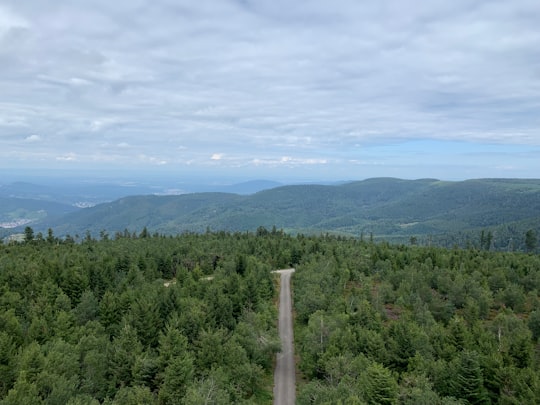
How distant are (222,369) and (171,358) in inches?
267

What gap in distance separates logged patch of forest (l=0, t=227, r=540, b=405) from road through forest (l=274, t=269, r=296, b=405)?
78.8 inches

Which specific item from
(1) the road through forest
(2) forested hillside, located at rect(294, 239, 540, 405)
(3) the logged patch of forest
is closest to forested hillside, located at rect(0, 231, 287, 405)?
(3) the logged patch of forest

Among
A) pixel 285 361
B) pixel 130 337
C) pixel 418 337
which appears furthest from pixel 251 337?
pixel 418 337

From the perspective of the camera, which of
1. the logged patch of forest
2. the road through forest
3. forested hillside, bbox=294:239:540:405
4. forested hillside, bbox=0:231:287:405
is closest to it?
forested hillside, bbox=0:231:287:405

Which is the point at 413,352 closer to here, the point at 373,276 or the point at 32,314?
the point at 373,276

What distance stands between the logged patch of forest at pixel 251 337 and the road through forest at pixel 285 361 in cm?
200

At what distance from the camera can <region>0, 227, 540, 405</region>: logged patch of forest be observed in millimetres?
43281

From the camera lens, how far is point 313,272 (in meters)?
96.4

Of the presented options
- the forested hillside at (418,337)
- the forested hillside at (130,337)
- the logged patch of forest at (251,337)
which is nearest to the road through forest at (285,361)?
the forested hillside at (130,337)

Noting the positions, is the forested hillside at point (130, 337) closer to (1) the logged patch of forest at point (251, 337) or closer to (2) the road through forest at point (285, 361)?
(1) the logged patch of forest at point (251, 337)

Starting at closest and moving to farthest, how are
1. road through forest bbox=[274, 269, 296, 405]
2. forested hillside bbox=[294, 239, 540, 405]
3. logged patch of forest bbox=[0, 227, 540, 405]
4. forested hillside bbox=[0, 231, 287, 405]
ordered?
forested hillside bbox=[0, 231, 287, 405]
logged patch of forest bbox=[0, 227, 540, 405]
forested hillside bbox=[294, 239, 540, 405]
road through forest bbox=[274, 269, 296, 405]

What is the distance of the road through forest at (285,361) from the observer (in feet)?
177

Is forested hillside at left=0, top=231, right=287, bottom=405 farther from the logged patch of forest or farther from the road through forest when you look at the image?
the road through forest

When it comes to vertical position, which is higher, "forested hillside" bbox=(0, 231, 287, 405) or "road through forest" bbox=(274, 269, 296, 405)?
"forested hillside" bbox=(0, 231, 287, 405)
